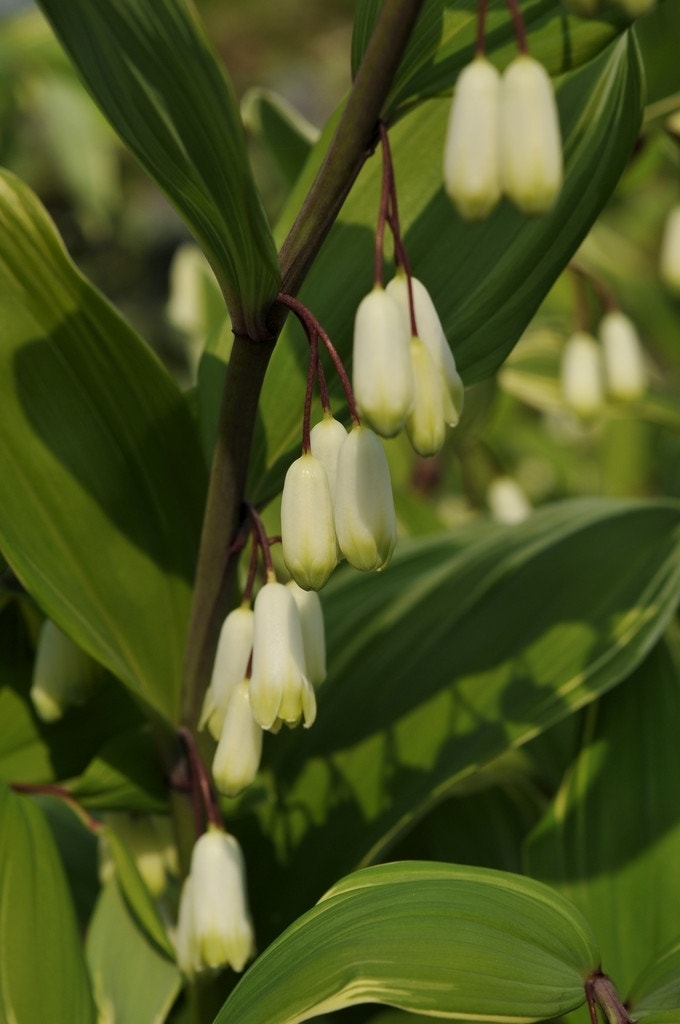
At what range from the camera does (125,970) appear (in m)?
0.72

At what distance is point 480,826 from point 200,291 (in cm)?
80

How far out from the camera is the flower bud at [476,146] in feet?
1.41

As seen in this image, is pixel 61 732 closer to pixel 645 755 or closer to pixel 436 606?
pixel 436 606

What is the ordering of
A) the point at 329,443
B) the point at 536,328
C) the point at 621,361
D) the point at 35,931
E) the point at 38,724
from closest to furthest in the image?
1. the point at 329,443
2. the point at 35,931
3. the point at 38,724
4. the point at 621,361
5. the point at 536,328

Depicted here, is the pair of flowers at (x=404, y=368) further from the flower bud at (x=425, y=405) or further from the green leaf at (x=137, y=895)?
the green leaf at (x=137, y=895)

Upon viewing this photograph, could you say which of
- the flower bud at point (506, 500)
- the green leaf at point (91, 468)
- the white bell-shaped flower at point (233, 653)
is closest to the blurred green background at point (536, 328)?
the flower bud at point (506, 500)

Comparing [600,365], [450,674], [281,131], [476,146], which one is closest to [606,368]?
[600,365]

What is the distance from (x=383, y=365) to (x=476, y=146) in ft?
0.31

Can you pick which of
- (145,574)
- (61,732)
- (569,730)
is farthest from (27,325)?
(569,730)

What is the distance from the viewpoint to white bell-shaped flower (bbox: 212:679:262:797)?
578 millimetres

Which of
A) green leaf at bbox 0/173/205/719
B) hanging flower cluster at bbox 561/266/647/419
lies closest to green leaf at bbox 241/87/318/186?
hanging flower cluster at bbox 561/266/647/419

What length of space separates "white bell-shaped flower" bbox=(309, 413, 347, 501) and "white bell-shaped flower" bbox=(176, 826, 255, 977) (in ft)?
0.71

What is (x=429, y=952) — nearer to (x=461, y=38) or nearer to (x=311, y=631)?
(x=311, y=631)

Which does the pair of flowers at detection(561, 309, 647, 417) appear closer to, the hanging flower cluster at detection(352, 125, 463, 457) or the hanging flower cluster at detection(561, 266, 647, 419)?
the hanging flower cluster at detection(561, 266, 647, 419)
